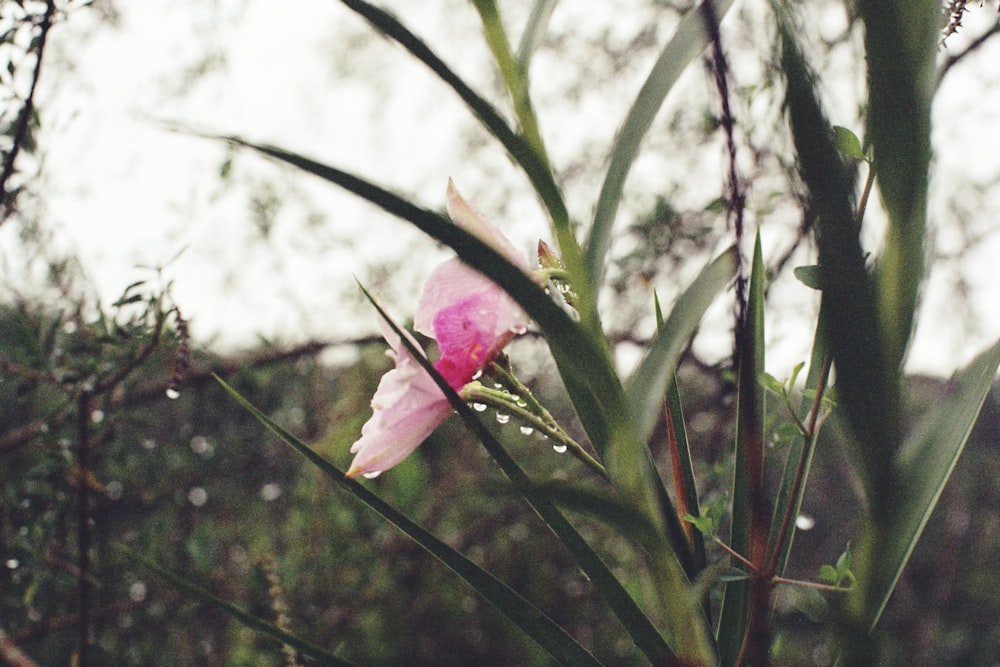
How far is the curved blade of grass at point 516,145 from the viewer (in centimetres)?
34

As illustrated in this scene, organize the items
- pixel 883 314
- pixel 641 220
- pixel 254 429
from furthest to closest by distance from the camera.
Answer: pixel 254 429 → pixel 641 220 → pixel 883 314

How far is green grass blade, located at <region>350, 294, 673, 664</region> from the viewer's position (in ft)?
1.23

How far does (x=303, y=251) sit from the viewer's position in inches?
76.1

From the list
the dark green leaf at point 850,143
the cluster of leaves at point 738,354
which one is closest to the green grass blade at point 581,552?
the cluster of leaves at point 738,354

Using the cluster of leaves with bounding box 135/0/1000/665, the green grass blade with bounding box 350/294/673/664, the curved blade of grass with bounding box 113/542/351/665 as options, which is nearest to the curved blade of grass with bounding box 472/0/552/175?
the cluster of leaves with bounding box 135/0/1000/665

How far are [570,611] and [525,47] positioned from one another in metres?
2.28

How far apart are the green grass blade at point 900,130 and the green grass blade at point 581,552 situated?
18cm

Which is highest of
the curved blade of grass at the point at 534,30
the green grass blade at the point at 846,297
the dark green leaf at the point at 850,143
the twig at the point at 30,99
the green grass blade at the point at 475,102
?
the twig at the point at 30,99

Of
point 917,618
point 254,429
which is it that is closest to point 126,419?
point 254,429

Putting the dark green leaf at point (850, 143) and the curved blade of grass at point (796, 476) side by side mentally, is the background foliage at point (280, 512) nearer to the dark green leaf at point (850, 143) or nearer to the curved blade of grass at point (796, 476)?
the curved blade of grass at point (796, 476)

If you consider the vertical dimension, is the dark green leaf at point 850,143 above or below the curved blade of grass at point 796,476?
above

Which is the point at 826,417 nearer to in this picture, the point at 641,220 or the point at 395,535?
the point at 641,220

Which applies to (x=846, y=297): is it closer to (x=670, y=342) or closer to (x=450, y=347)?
(x=670, y=342)

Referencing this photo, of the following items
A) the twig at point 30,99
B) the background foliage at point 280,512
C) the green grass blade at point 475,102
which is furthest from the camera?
the background foliage at point 280,512
